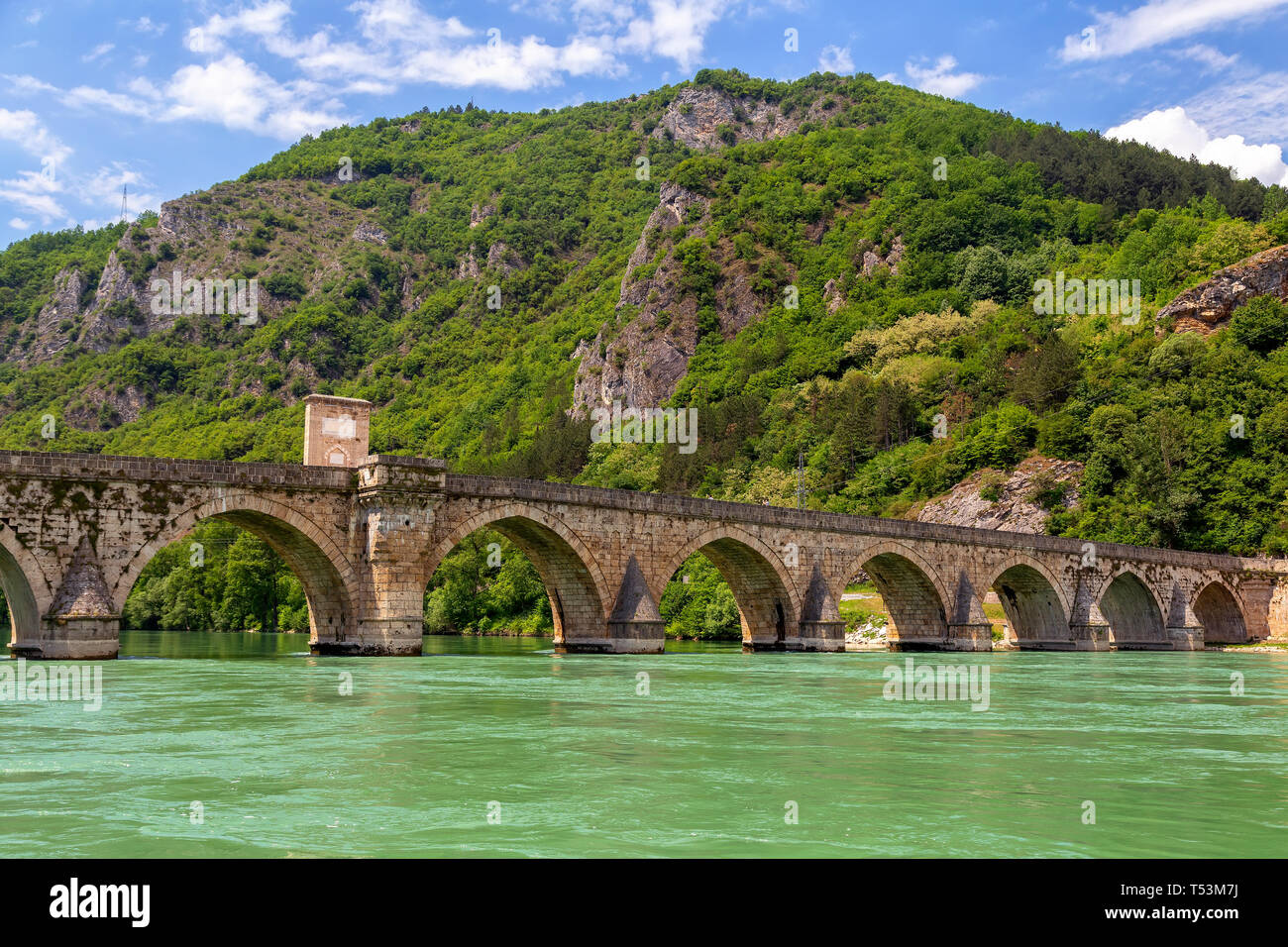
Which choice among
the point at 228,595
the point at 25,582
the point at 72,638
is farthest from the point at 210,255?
the point at 72,638

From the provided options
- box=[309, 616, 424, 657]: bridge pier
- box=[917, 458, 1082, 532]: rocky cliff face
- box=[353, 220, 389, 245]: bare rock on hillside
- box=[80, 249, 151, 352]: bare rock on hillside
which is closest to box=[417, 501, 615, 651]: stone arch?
box=[309, 616, 424, 657]: bridge pier

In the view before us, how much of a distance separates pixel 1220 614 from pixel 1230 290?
94.6 feet

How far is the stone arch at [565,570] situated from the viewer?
34438 mm

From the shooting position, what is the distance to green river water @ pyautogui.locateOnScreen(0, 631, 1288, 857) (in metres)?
8.32

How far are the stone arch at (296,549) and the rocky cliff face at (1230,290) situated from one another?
211 feet

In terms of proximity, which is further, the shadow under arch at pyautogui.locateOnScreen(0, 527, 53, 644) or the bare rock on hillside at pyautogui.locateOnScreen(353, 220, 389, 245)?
the bare rock on hillside at pyautogui.locateOnScreen(353, 220, 389, 245)

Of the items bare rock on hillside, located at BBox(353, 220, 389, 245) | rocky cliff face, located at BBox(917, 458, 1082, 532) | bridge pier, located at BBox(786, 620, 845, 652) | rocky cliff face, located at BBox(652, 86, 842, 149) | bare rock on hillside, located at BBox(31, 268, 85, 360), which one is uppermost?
rocky cliff face, located at BBox(652, 86, 842, 149)

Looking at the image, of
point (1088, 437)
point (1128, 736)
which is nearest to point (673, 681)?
point (1128, 736)

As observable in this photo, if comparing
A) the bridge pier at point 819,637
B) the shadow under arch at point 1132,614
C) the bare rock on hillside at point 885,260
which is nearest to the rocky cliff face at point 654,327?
the bare rock on hillside at point 885,260

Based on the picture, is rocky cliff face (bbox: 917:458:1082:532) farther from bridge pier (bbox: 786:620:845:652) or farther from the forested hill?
bridge pier (bbox: 786:620:845:652)

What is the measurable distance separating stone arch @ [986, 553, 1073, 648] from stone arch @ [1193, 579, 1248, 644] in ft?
30.9

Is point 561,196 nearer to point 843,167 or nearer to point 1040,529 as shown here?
point 843,167

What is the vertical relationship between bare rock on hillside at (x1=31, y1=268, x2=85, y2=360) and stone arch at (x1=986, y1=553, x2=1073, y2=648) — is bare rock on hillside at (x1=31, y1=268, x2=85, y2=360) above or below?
above

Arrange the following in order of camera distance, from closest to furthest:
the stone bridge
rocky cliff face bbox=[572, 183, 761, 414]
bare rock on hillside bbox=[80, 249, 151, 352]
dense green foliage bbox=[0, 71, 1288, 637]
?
the stone bridge → dense green foliage bbox=[0, 71, 1288, 637] → rocky cliff face bbox=[572, 183, 761, 414] → bare rock on hillside bbox=[80, 249, 151, 352]
